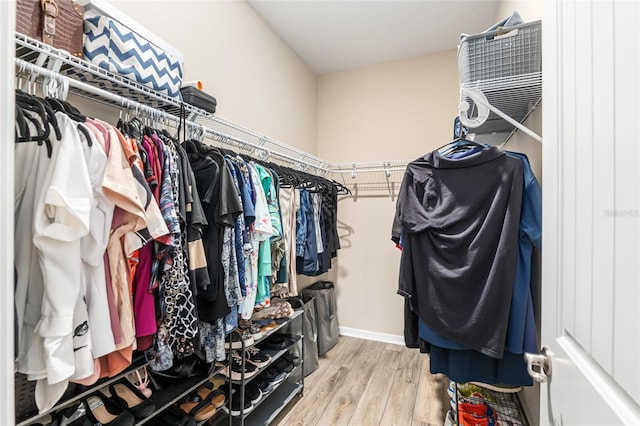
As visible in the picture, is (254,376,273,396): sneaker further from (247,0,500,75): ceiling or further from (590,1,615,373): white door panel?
(247,0,500,75): ceiling

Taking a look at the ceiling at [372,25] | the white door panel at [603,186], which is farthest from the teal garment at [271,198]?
the ceiling at [372,25]

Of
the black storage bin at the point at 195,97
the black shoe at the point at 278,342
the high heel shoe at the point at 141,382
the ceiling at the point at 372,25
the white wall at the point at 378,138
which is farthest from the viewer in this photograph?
the white wall at the point at 378,138

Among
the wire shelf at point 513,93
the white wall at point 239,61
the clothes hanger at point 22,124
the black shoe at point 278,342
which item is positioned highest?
the white wall at point 239,61

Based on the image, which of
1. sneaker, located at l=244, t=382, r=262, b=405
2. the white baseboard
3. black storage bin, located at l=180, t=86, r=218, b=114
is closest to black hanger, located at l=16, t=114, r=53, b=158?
black storage bin, located at l=180, t=86, r=218, b=114

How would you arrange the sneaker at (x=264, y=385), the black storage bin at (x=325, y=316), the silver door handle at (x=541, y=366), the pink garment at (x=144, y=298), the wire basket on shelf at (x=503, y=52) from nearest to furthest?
1. the silver door handle at (x=541, y=366)
2. the pink garment at (x=144, y=298)
3. the wire basket on shelf at (x=503, y=52)
4. the sneaker at (x=264, y=385)
5. the black storage bin at (x=325, y=316)

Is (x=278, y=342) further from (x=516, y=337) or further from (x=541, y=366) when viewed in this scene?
(x=541, y=366)

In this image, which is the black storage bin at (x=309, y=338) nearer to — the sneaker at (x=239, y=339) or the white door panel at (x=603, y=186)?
the sneaker at (x=239, y=339)

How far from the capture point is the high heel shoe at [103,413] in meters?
1.11

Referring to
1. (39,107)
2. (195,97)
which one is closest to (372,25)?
(195,97)

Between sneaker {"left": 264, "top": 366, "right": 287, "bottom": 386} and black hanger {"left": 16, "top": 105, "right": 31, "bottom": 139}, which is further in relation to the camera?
sneaker {"left": 264, "top": 366, "right": 287, "bottom": 386}

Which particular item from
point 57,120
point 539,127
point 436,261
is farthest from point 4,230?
point 539,127

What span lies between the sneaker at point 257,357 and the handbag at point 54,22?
170 centimetres

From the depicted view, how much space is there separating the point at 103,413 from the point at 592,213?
5.53 ft

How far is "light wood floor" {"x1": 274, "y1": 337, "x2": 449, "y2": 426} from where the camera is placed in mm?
1872
